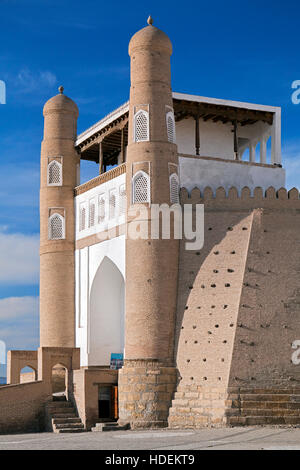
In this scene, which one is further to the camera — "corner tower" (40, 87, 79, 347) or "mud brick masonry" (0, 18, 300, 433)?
"corner tower" (40, 87, 79, 347)

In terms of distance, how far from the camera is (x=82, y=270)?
2794cm

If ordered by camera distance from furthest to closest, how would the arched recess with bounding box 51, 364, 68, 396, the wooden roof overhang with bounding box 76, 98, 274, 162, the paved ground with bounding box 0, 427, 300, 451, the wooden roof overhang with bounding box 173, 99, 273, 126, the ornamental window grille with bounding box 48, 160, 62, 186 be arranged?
1. the ornamental window grille with bounding box 48, 160, 62, 186
2. the arched recess with bounding box 51, 364, 68, 396
3. the wooden roof overhang with bounding box 76, 98, 274, 162
4. the wooden roof overhang with bounding box 173, 99, 273, 126
5. the paved ground with bounding box 0, 427, 300, 451

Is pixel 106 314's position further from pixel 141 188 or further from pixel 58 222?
pixel 141 188

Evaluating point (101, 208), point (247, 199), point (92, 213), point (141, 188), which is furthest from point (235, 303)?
point (92, 213)

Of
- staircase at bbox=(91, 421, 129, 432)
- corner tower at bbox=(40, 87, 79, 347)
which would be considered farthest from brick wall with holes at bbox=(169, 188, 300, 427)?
corner tower at bbox=(40, 87, 79, 347)

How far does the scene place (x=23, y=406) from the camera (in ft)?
78.9

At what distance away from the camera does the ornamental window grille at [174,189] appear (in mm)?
24078

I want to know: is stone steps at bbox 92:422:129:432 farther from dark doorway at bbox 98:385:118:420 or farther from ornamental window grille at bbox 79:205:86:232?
ornamental window grille at bbox 79:205:86:232

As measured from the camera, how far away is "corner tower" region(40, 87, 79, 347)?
28.1 m

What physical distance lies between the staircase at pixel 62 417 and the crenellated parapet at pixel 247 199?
6.69 meters

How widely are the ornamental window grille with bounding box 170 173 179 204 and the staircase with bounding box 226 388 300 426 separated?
5781mm

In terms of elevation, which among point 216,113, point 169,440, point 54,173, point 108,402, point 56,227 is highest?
point 216,113

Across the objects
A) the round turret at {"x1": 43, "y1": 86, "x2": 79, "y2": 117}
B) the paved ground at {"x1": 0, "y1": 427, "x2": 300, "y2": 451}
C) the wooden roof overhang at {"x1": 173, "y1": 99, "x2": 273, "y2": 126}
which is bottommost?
the paved ground at {"x1": 0, "y1": 427, "x2": 300, "y2": 451}

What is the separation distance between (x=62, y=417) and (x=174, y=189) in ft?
23.3
